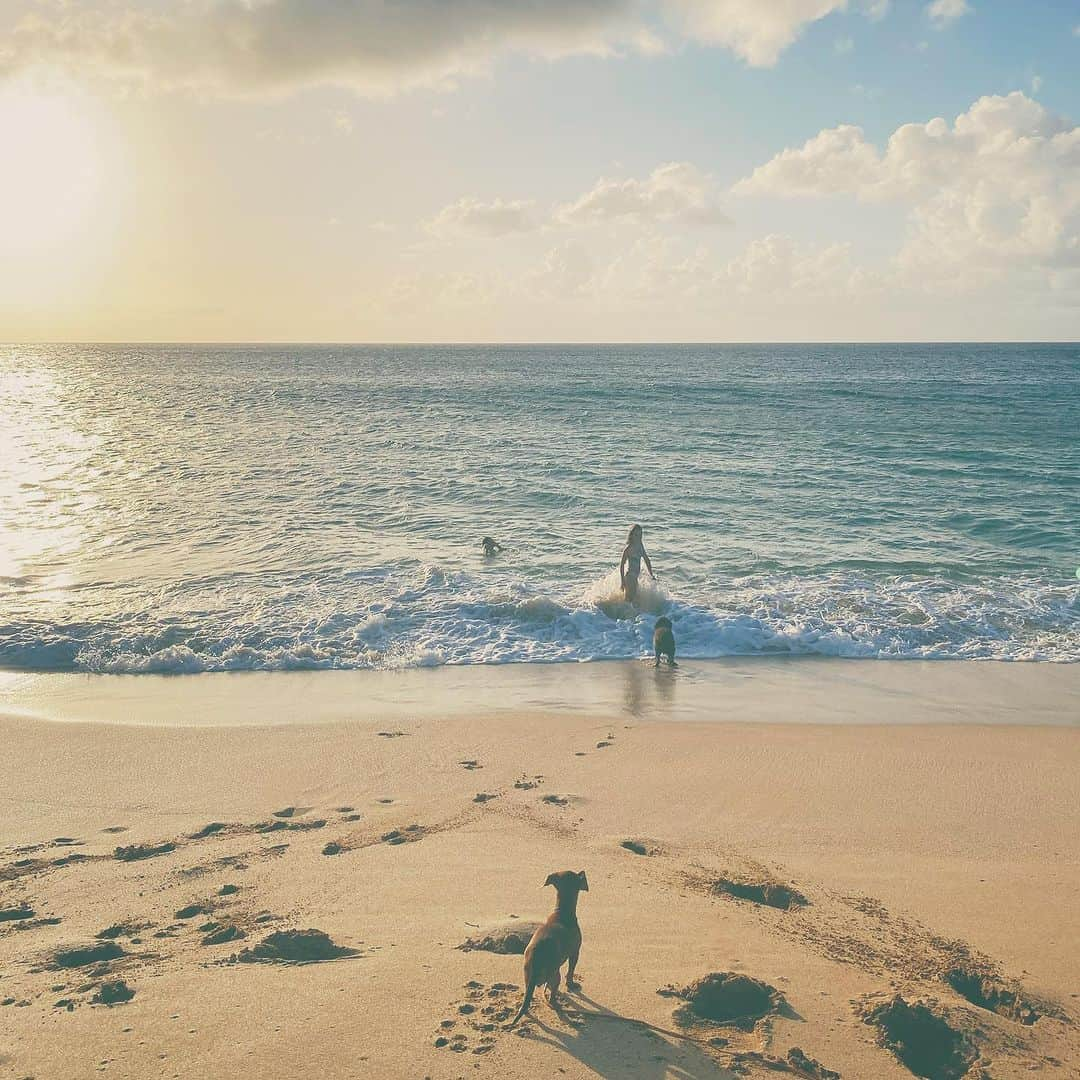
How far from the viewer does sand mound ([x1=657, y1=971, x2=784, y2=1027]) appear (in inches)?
161

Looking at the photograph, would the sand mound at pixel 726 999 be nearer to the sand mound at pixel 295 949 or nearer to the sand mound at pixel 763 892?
the sand mound at pixel 763 892

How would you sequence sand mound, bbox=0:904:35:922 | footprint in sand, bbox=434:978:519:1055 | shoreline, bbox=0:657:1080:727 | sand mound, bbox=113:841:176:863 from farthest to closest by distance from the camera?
shoreline, bbox=0:657:1080:727, sand mound, bbox=113:841:176:863, sand mound, bbox=0:904:35:922, footprint in sand, bbox=434:978:519:1055

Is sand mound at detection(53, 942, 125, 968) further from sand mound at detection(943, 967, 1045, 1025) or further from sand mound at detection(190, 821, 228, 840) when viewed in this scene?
sand mound at detection(943, 967, 1045, 1025)

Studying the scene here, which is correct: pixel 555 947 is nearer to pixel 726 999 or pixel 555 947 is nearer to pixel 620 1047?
pixel 620 1047

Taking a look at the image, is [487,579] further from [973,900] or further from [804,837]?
[973,900]

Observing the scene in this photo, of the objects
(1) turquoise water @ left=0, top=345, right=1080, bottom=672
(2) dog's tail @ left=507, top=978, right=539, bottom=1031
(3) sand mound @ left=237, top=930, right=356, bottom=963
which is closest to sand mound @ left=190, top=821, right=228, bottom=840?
(3) sand mound @ left=237, top=930, right=356, bottom=963

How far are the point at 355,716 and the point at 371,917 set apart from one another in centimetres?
475

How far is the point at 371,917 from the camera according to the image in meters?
5.04

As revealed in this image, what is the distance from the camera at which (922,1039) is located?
3945mm

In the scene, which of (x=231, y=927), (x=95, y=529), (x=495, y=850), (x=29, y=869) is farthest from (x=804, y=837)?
(x=95, y=529)

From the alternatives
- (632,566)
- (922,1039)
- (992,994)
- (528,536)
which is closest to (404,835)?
(922,1039)

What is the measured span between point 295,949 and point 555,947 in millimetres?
1462

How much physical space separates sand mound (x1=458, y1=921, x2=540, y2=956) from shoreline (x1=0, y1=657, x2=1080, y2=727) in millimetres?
4967

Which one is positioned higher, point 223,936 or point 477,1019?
point 477,1019
